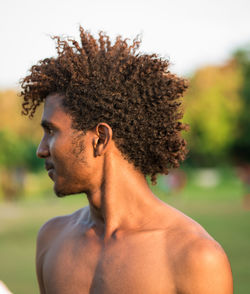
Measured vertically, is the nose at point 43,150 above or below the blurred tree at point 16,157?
above

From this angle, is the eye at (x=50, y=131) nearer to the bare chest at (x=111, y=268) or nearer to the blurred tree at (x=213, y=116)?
the bare chest at (x=111, y=268)

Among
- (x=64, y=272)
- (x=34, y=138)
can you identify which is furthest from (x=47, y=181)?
(x=64, y=272)

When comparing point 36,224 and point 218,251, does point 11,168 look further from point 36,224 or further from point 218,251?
point 218,251

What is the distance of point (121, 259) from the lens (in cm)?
227

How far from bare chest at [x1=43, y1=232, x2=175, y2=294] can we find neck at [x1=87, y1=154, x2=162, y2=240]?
10cm

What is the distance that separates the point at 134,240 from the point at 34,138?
40309 mm

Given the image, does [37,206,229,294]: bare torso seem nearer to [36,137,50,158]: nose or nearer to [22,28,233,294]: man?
[22,28,233,294]: man

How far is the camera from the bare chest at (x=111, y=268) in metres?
2.17

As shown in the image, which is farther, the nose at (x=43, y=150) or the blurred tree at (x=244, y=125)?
the blurred tree at (x=244, y=125)

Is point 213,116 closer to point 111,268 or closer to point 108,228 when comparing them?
point 108,228

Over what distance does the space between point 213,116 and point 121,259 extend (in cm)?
5196

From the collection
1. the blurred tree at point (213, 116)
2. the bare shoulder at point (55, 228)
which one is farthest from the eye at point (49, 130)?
the blurred tree at point (213, 116)

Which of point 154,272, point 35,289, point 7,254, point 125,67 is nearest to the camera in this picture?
point 154,272

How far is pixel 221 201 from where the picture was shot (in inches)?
965
